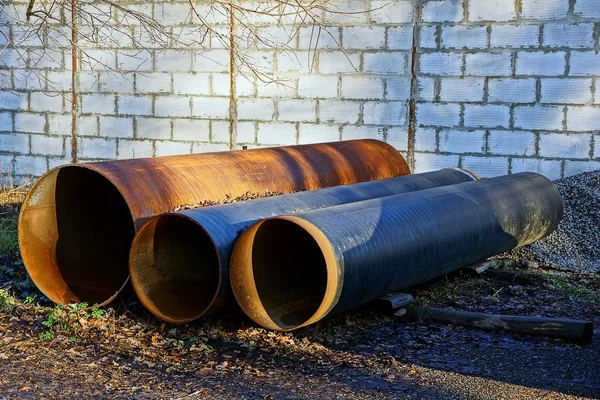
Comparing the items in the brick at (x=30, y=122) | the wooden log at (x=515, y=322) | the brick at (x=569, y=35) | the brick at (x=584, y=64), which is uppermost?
the brick at (x=569, y=35)

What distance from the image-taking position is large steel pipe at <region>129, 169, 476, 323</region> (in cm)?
523

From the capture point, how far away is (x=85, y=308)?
18.8 ft

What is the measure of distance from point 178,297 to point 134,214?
29.4 inches

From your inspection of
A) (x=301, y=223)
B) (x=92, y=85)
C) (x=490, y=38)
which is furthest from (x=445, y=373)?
(x=92, y=85)

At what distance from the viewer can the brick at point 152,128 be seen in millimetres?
10102

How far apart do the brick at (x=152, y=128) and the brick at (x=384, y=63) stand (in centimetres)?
269

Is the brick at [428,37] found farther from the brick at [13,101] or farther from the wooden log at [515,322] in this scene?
the brick at [13,101]

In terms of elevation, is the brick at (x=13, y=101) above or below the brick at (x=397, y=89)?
below

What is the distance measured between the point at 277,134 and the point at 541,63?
318 centimetres

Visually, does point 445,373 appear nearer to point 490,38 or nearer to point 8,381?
point 8,381

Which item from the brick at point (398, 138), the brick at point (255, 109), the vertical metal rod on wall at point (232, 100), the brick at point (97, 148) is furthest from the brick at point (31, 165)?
the brick at point (398, 138)

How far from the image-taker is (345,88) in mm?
9344

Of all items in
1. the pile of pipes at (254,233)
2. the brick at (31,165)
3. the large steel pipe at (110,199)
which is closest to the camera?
the pile of pipes at (254,233)

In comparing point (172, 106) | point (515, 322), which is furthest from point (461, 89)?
point (515, 322)
